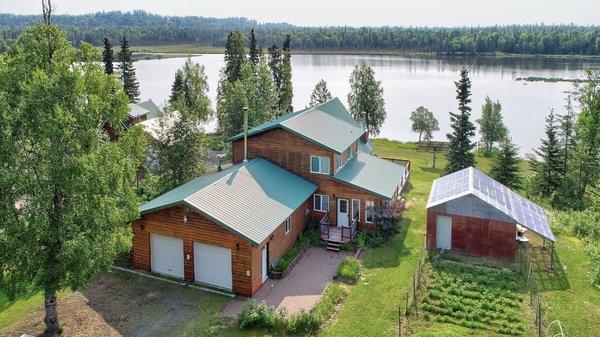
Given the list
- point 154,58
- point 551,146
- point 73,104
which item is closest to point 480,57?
point 154,58

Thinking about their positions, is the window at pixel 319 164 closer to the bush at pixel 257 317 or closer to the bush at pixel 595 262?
the bush at pixel 257 317

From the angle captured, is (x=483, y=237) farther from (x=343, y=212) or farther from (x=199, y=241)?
(x=199, y=241)

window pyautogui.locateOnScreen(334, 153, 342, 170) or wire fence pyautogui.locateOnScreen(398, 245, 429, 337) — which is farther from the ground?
window pyautogui.locateOnScreen(334, 153, 342, 170)

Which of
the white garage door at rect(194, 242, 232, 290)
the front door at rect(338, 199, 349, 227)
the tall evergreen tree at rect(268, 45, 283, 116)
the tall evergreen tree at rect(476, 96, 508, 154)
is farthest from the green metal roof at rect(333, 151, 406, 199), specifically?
the tall evergreen tree at rect(268, 45, 283, 116)

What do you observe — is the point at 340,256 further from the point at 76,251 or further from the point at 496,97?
the point at 496,97

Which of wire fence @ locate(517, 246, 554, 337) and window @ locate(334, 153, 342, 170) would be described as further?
window @ locate(334, 153, 342, 170)

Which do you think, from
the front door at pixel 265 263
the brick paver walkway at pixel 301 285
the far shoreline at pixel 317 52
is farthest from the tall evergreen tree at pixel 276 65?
the far shoreline at pixel 317 52

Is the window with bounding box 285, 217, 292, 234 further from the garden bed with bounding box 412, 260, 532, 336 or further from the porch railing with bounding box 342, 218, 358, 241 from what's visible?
the garden bed with bounding box 412, 260, 532, 336
